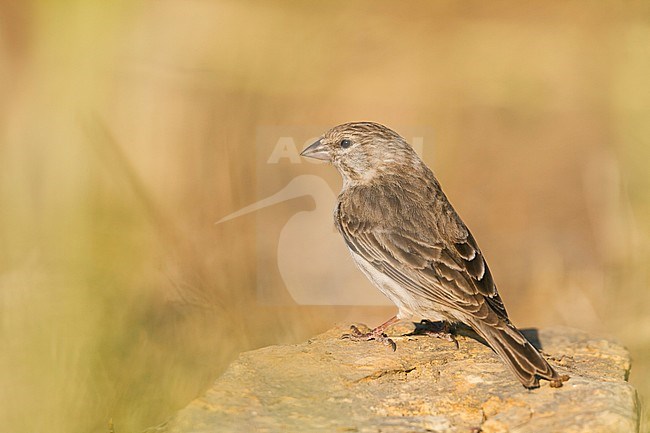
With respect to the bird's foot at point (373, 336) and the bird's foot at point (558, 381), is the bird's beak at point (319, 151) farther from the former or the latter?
the bird's foot at point (558, 381)

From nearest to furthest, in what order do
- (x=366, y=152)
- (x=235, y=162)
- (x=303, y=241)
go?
(x=366, y=152) < (x=303, y=241) < (x=235, y=162)

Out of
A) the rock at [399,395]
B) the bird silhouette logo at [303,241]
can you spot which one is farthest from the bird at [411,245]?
the bird silhouette logo at [303,241]

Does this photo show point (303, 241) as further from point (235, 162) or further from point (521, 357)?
point (521, 357)

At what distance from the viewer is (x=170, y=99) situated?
840 cm

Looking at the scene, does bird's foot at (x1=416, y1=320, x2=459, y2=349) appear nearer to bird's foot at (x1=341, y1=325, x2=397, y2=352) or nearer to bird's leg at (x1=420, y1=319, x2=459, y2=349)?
bird's leg at (x1=420, y1=319, x2=459, y2=349)

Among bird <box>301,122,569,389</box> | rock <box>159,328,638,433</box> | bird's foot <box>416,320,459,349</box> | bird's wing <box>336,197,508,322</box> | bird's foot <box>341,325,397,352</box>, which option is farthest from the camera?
bird's foot <box>416,320,459,349</box>

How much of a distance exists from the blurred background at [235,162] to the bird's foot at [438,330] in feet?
2.38

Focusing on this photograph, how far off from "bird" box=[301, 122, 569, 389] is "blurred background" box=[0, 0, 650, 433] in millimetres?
724

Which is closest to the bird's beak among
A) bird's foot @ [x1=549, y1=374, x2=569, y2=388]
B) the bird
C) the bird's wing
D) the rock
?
the bird

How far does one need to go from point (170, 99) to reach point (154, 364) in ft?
11.9

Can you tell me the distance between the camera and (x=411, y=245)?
559cm

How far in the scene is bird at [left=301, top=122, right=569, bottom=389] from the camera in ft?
16.7

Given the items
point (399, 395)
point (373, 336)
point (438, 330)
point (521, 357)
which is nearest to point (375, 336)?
point (373, 336)

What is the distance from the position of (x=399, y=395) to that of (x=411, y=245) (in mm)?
1239
